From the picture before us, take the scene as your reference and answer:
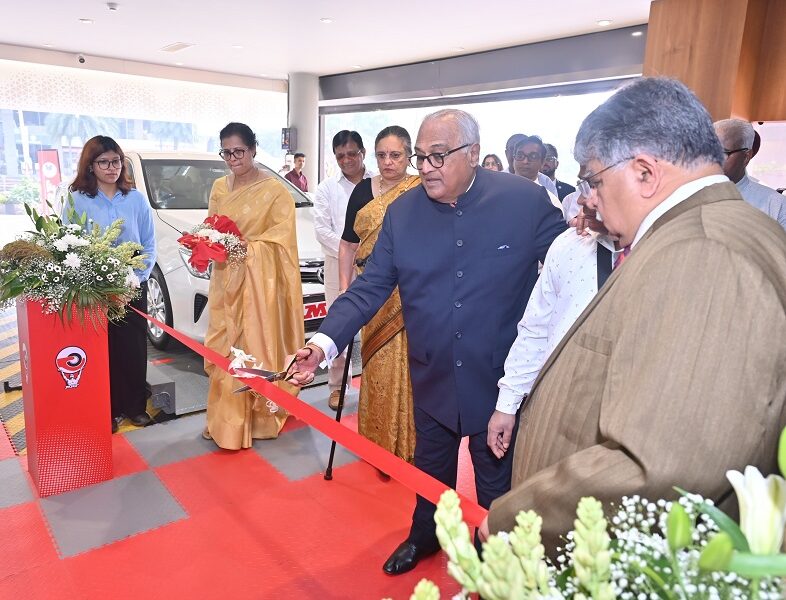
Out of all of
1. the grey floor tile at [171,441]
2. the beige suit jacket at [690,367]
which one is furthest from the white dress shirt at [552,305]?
the grey floor tile at [171,441]

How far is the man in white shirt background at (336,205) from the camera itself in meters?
4.09

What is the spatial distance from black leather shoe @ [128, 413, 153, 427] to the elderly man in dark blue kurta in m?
2.40

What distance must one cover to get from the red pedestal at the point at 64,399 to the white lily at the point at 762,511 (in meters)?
3.06

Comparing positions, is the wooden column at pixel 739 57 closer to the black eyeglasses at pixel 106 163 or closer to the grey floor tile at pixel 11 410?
the black eyeglasses at pixel 106 163

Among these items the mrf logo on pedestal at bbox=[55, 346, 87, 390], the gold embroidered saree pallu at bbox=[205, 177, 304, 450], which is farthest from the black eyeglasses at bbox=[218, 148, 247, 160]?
the mrf logo on pedestal at bbox=[55, 346, 87, 390]

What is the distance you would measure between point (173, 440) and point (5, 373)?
2075 mm

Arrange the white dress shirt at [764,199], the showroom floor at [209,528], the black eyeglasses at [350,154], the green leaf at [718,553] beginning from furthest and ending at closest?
the black eyeglasses at [350,154] → the white dress shirt at [764,199] → the showroom floor at [209,528] → the green leaf at [718,553]

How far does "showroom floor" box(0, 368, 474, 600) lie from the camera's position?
2379 mm

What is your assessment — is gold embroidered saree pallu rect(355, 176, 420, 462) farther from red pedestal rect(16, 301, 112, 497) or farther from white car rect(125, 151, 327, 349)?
white car rect(125, 151, 327, 349)

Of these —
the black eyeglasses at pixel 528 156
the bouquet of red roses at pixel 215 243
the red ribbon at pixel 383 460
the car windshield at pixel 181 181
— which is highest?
the black eyeglasses at pixel 528 156

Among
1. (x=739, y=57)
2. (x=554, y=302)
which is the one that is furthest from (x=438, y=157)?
(x=739, y=57)

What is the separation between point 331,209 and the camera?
14.1ft

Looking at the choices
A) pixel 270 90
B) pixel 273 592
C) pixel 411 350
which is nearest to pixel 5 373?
pixel 273 592

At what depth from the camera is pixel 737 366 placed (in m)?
0.76
